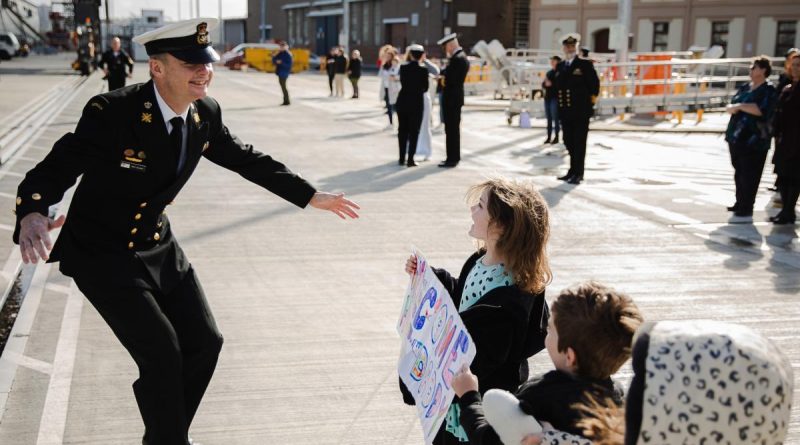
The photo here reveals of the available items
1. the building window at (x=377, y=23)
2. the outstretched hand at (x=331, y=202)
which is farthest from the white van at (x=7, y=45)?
the outstretched hand at (x=331, y=202)

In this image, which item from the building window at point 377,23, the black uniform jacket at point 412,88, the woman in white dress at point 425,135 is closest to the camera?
the black uniform jacket at point 412,88

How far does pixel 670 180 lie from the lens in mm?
12828

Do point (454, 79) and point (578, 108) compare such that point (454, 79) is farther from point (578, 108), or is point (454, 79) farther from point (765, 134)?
point (765, 134)

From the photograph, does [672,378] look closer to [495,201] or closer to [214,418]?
[495,201]

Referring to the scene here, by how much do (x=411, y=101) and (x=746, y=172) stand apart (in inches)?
224

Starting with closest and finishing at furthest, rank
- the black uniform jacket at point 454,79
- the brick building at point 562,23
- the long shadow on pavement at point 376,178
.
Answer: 1. the long shadow on pavement at point 376,178
2. the black uniform jacket at point 454,79
3. the brick building at point 562,23

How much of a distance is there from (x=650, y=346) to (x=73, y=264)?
101 inches

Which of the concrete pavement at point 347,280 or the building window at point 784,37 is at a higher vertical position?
the building window at point 784,37

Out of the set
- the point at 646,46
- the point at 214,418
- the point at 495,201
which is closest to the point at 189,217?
the point at 214,418

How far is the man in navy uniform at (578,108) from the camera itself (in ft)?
40.5

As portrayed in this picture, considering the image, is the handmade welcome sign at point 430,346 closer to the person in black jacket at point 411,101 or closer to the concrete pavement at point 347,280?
the concrete pavement at point 347,280

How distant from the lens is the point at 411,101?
1391 cm

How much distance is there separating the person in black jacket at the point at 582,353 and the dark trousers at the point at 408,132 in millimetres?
11384

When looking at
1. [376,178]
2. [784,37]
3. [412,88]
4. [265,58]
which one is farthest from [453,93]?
[265,58]
